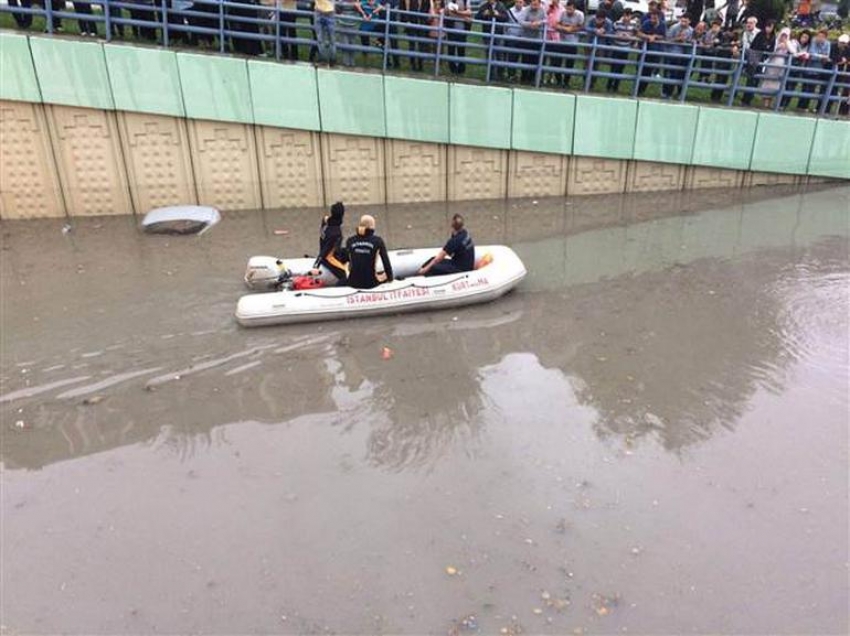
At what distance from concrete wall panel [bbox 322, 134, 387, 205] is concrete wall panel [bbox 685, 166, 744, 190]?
628 centimetres

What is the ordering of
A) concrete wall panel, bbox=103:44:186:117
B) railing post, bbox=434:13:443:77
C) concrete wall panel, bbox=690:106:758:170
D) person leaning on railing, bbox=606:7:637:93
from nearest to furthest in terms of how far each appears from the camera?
concrete wall panel, bbox=103:44:186:117
railing post, bbox=434:13:443:77
person leaning on railing, bbox=606:7:637:93
concrete wall panel, bbox=690:106:758:170

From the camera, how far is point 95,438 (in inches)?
255

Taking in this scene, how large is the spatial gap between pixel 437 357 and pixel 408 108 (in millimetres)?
6396

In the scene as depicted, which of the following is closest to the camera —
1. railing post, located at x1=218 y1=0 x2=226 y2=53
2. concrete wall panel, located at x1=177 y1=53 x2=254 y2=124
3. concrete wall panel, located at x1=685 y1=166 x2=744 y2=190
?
railing post, located at x1=218 y1=0 x2=226 y2=53

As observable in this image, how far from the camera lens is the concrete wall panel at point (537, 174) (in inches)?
535

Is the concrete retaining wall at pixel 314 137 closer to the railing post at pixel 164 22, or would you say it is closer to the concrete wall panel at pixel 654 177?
the concrete wall panel at pixel 654 177

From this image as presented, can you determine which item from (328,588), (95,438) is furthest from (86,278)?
(328,588)

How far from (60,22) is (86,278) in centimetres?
546

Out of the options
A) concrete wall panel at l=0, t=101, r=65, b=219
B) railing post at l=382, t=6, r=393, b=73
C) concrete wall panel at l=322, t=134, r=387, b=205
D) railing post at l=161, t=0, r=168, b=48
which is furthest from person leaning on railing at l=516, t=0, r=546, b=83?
concrete wall panel at l=0, t=101, r=65, b=219

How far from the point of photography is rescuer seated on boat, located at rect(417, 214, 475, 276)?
30.2 ft

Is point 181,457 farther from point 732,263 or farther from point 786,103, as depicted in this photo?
point 786,103

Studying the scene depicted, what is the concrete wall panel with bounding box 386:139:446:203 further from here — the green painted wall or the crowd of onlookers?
the crowd of onlookers

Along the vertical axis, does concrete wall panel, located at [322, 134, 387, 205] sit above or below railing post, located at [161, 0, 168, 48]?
below

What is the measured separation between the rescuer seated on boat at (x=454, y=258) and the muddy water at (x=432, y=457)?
61 cm
